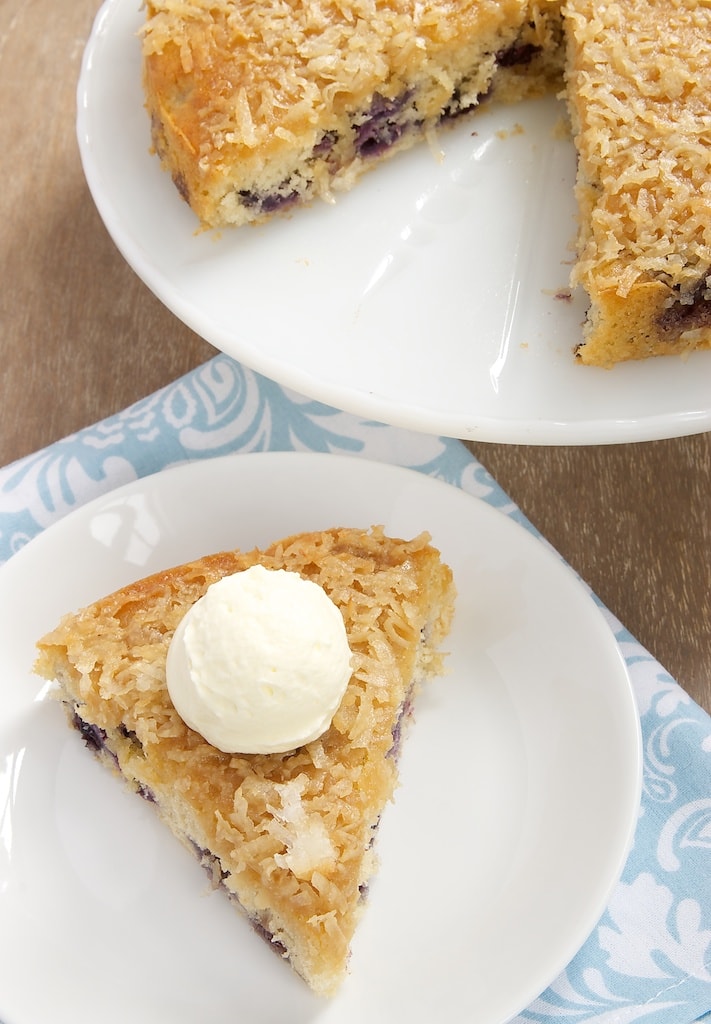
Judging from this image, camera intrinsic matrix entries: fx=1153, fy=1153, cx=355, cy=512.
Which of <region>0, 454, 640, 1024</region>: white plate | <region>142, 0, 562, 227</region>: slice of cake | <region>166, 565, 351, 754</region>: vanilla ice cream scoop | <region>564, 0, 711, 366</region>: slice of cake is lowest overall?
<region>0, 454, 640, 1024</region>: white plate

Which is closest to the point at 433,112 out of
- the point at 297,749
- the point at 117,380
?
the point at 117,380

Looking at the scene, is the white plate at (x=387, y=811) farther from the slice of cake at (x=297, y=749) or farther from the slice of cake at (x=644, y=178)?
the slice of cake at (x=644, y=178)

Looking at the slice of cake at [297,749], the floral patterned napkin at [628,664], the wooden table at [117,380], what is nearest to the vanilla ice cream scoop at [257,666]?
the slice of cake at [297,749]

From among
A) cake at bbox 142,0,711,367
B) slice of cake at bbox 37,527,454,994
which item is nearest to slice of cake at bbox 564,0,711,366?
cake at bbox 142,0,711,367

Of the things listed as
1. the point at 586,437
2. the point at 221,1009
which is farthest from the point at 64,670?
the point at 586,437

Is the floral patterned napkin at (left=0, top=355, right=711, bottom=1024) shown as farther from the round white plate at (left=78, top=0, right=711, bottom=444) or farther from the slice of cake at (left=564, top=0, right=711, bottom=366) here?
the slice of cake at (left=564, top=0, right=711, bottom=366)

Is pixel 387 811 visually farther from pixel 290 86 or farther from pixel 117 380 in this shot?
pixel 290 86

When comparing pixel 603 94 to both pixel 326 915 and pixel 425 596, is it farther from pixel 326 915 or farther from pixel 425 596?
pixel 326 915
